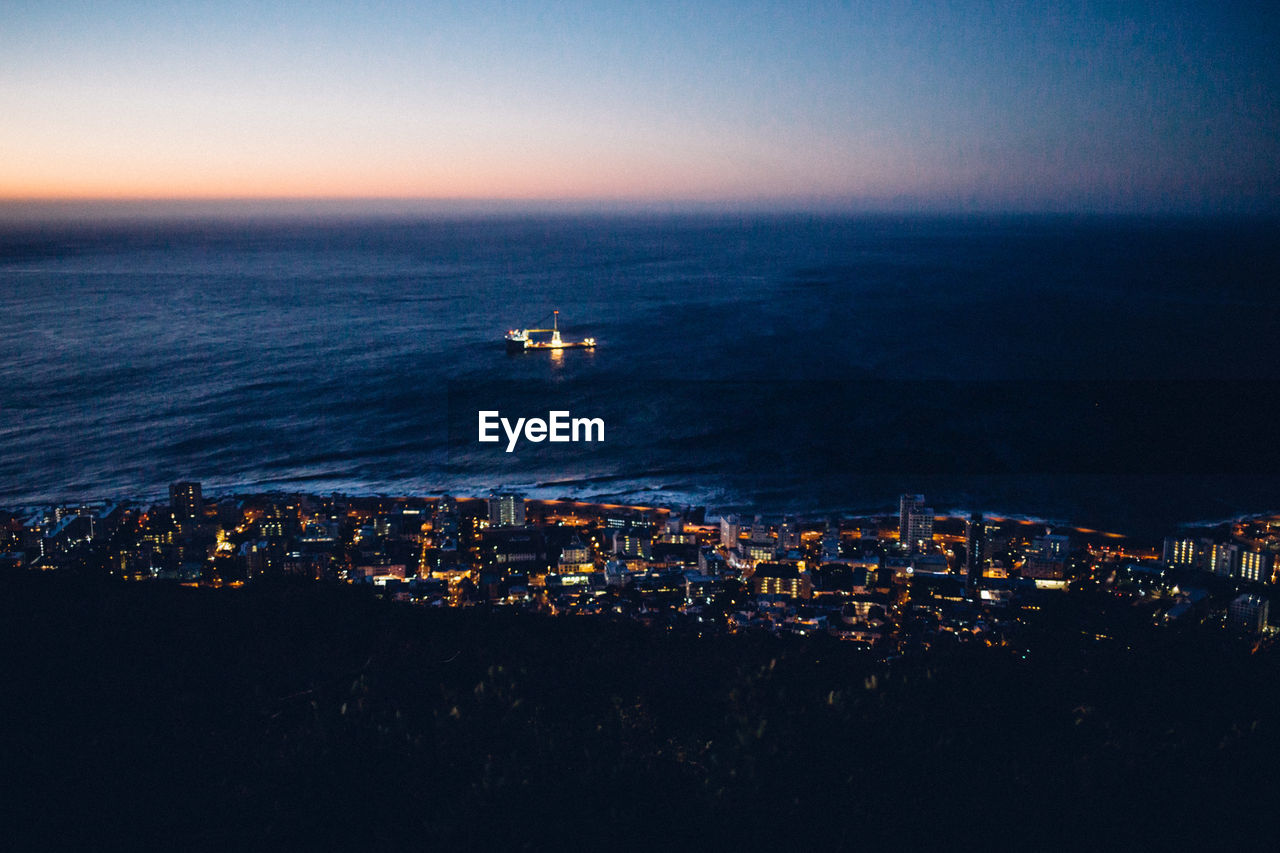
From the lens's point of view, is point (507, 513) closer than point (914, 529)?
No

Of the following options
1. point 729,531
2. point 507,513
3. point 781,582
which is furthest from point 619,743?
point 507,513

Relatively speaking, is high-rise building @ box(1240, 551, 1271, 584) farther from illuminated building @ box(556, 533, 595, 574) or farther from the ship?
the ship

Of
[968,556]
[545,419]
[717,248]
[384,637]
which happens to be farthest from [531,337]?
[717,248]

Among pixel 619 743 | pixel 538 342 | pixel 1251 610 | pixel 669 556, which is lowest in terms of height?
pixel 669 556

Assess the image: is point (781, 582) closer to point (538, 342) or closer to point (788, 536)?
point (788, 536)

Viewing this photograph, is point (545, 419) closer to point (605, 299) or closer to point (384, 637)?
point (384, 637)
